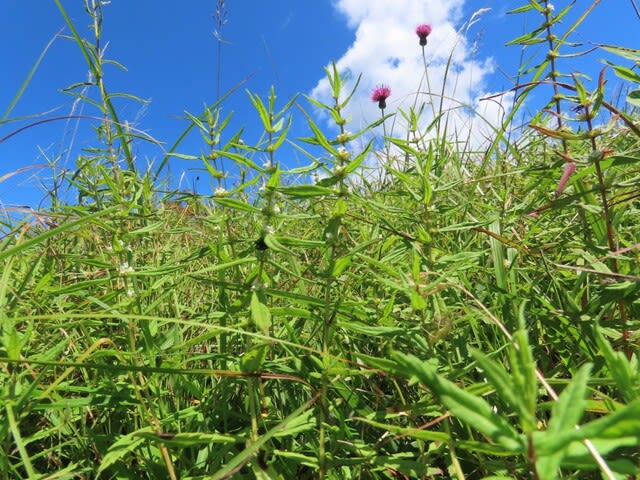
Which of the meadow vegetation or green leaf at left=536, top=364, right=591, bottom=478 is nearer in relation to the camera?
green leaf at left=536, top=364, right=591, bottom=478

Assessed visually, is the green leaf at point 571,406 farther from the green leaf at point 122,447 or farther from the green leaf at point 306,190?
the green leaf at point 122,447

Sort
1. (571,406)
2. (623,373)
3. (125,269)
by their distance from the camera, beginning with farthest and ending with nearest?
(125,269) → (623,373) → (571,406)

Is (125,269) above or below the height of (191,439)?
above

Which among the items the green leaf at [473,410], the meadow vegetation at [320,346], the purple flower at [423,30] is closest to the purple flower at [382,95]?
the purple flower at [423,30]

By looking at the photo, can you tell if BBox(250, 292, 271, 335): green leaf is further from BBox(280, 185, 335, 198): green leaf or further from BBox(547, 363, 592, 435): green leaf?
BBox(547, 363, 592, 435): green leaf

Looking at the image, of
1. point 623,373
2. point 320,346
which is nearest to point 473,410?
point 623,373

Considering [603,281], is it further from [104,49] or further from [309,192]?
[104,49]

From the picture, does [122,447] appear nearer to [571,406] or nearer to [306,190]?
[306,190]

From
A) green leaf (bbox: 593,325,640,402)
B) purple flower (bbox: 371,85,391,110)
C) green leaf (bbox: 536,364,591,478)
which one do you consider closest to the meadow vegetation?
green leaf (bbox: 593,325,640,402)

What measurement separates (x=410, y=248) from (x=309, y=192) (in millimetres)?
297

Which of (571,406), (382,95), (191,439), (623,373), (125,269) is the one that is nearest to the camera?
(571,406)

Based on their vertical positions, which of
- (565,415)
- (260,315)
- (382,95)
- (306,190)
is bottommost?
(565,415)

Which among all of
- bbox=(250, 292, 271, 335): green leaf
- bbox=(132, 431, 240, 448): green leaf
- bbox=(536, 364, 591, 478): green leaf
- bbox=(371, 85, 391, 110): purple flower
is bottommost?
bbox=(536, 364, 591, 478): green leaf

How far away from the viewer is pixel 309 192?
78cm
